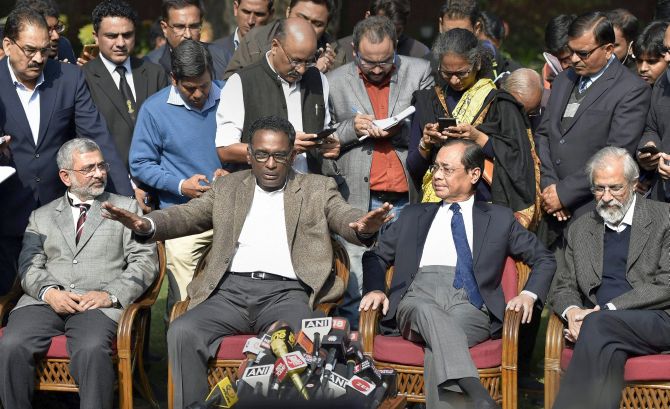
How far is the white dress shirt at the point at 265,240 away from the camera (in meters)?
7.62

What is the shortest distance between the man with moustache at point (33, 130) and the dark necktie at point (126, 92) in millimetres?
525

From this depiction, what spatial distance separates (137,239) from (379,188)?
5.70 feet

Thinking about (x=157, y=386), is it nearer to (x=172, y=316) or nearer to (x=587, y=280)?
(x=172, y=316)

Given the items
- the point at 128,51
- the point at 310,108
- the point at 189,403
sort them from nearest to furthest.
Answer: the point at 189,403
the point at 310,108
the point at 128,51

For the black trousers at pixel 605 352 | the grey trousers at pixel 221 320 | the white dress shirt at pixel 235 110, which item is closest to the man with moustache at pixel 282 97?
the white dress shirt at pixel 235 110

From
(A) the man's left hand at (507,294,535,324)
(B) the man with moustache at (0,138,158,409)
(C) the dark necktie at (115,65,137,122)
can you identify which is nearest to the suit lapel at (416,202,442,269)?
(A) the man's left hand at (507,294,535,324)

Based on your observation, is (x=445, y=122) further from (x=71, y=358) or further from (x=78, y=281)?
(x=71, y=358)

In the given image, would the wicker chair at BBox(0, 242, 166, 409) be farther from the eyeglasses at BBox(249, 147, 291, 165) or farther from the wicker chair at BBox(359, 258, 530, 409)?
the wicker chair at BBox(359, 258, 530, 409)

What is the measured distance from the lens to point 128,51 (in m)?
8.80

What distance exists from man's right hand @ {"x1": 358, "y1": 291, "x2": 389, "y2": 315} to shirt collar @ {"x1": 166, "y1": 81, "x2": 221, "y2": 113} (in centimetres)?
180

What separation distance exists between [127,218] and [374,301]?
1.49 meters

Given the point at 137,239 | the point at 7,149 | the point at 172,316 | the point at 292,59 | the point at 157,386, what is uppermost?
the point at 292,59

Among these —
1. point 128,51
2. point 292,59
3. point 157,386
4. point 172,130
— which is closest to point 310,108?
point 292,59

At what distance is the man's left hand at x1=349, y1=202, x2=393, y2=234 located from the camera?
685 cm
